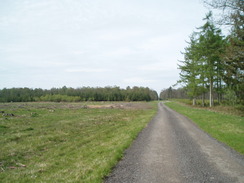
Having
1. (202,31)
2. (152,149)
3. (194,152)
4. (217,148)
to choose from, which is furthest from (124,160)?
(202,31)

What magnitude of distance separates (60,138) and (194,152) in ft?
31.3

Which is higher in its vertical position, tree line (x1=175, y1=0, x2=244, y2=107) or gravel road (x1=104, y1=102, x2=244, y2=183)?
tree line (x1=175, y1=0, x2=244, y2=107)

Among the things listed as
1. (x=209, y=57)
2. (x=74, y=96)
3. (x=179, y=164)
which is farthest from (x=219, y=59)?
(x=74, y=96)

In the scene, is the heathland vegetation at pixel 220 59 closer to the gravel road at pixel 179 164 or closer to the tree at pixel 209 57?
the tree at pixel 209 57

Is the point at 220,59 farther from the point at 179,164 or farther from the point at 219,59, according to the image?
the point at 179,164

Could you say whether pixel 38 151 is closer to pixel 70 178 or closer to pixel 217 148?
pixel 70 178

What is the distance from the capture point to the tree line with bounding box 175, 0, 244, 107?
12.5 metres

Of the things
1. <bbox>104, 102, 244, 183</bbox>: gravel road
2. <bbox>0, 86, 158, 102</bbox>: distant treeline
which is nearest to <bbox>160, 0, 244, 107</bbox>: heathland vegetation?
<bbox>104, 102, 244, 183</bbox>: gravel road

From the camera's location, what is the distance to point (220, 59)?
1101 inches

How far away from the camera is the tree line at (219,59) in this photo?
12496 millimetres

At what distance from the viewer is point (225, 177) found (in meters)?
5.52

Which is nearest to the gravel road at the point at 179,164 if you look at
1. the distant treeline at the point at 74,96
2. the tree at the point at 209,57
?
the tree at the point at 209,57

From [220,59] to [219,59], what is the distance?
11.8 feet

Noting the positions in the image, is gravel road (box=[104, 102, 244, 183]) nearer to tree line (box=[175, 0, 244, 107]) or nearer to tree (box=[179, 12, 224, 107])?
tree line (box=[175, 0, 244, 107])
